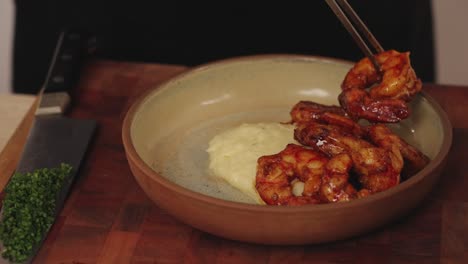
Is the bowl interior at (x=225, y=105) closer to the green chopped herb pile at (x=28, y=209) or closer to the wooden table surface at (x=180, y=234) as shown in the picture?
the wooden table surface at (x=180, y=234)

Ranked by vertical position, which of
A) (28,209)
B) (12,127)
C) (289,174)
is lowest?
(12,127)

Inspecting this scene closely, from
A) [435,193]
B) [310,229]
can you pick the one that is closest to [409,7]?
[435,193]

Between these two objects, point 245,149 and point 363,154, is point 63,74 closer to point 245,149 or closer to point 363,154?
point 245,149

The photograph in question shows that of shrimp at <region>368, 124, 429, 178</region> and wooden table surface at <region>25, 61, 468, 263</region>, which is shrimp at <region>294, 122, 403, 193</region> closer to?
shrimp at <region>368, 124, 429, 178</region>

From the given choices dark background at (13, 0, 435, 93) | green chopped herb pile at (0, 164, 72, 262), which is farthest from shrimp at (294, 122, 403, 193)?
dark background at (13, 0, 435, 93)

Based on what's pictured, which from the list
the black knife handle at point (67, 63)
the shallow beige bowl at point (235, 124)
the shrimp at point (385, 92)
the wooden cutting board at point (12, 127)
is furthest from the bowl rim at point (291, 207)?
the black knife handle at point (67, 63)

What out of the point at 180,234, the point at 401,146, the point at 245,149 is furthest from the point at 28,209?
the point at 401,146

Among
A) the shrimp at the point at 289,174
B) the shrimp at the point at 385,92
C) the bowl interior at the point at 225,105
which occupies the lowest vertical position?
the bowl interior at the point at 225,105
